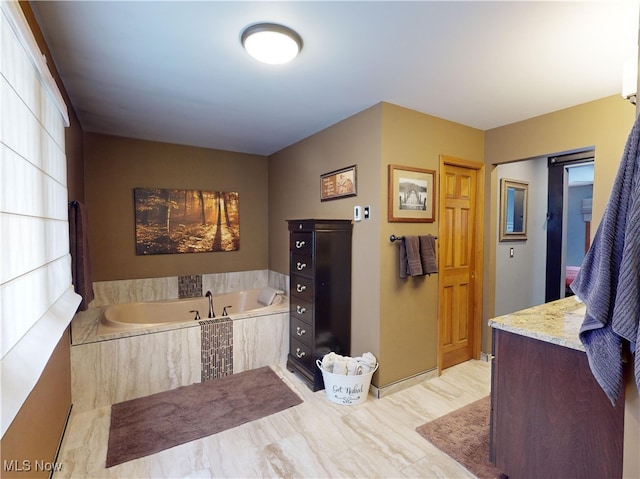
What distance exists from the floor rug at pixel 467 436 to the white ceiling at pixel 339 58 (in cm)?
236

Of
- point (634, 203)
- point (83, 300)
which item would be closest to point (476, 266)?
point (634, 203)

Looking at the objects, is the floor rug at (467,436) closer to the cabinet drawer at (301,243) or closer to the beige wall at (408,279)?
the beige wall at (408,279)

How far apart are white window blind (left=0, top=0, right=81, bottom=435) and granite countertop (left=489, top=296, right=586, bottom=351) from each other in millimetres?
1974

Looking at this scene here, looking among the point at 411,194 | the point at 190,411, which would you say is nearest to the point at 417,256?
the point at 411,194

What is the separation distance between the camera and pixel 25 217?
1.26 metres

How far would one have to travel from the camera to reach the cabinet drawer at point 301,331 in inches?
109

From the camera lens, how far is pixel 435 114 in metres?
2.76

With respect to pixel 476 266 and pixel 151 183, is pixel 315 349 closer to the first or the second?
pixel 476 266

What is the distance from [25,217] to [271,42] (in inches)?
53.8

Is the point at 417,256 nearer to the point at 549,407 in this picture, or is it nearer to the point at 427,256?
the point at 427,256

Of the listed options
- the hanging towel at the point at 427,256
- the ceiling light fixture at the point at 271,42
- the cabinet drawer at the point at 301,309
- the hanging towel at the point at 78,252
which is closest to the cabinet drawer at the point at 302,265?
the cabinet drawer at the point at 301,309

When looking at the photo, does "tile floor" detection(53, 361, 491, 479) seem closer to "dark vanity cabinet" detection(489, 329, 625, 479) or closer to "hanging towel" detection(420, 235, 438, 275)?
"dark vanity cabinet" detection(489, 329, 625, 479)

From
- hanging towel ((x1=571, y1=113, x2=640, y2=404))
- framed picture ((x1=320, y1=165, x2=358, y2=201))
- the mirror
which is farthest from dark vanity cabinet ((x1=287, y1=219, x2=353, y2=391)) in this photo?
the mirror

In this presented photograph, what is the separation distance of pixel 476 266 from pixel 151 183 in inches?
147
